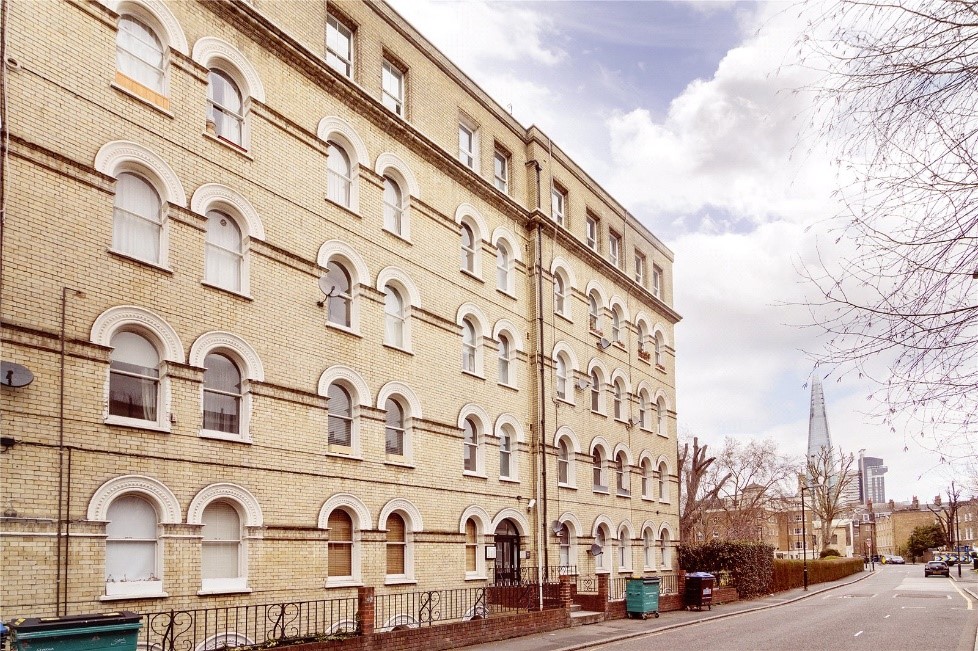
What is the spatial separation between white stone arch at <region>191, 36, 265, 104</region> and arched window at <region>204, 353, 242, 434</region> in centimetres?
582

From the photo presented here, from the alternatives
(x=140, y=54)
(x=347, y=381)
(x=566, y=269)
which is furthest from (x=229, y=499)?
(x=566, y=269)

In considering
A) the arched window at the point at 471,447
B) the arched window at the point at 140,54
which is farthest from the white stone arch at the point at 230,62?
the arched window at the point at 471,447

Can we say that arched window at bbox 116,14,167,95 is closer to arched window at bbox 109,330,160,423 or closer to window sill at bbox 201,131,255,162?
window sill at bbox 201,131,255,162

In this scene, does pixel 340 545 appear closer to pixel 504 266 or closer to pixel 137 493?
pixel 137 493

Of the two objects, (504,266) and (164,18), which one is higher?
(164,18)

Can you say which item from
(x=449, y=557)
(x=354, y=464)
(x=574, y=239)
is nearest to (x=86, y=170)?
(x=354, y=464)

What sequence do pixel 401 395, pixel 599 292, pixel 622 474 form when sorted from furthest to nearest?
pixel 622 474, pixel 599 292, pixel 401 395

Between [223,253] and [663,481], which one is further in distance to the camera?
[663,481]

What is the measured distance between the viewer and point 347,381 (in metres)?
20.2

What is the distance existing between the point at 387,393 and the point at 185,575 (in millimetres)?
6946

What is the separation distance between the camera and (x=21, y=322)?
13719 millimetres

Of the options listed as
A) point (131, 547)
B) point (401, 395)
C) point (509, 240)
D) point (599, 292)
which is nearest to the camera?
point (131, 547)

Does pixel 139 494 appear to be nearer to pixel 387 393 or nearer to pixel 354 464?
pixel 354 464

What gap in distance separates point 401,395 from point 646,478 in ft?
56.3
